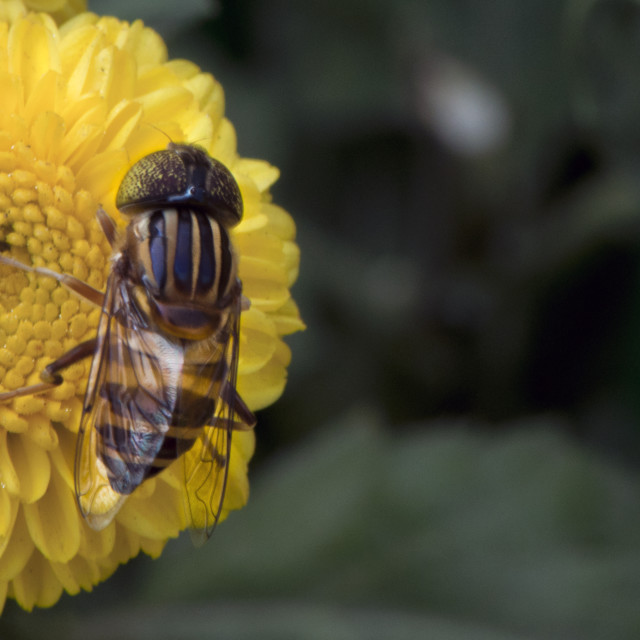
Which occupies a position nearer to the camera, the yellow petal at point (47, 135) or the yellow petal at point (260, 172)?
the yellow petal at point (47, 135)

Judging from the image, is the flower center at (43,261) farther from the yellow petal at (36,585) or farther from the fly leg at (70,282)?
the yellow petal at (36,585)

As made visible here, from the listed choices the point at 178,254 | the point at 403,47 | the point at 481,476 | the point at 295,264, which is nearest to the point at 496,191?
the point at 403,47

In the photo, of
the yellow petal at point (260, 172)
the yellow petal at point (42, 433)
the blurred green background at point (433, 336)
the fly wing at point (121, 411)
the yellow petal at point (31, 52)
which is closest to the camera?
the fly wing at point (121, 411)

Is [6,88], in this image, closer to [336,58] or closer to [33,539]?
[33,539]

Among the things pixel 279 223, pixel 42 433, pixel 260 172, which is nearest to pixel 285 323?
pixel 279 223

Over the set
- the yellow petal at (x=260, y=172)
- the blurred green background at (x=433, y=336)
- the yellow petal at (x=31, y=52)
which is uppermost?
the yellow petal at (x=31, y=52)

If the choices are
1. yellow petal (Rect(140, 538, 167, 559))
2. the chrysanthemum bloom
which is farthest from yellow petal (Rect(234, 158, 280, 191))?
yellow petal (Rect(140, 538, 167, 559))

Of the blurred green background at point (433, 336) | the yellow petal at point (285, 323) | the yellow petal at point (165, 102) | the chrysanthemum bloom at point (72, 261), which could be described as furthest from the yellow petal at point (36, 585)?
the yellow petal at point (165, 102)
